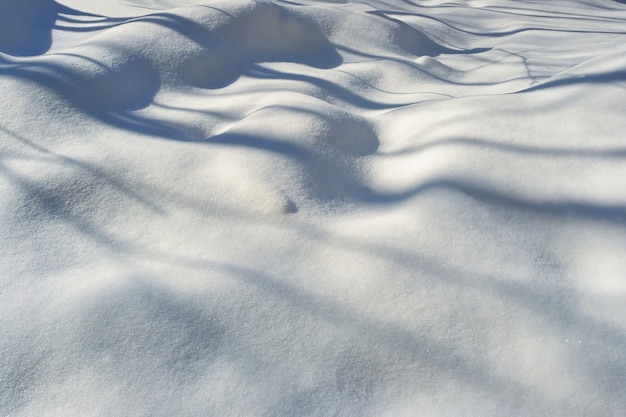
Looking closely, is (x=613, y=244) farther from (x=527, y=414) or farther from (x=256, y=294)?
(x=256, y=294)

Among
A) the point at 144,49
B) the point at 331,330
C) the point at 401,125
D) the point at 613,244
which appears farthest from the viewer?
the point at 144,49

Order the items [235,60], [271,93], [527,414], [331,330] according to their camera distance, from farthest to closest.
A: [235,60] < [271,93] < [331,330] < [527,414]

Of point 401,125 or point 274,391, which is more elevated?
point 401,125

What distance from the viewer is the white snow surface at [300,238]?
3.75ft

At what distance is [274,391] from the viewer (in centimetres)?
113

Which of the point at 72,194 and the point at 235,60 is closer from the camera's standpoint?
the point at 72,194

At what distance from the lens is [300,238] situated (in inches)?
58.7

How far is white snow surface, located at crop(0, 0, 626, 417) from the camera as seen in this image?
1144 millimetres

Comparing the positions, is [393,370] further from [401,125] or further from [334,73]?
[334,73]

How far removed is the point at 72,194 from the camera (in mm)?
1632

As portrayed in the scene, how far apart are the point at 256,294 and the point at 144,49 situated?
1428 mm

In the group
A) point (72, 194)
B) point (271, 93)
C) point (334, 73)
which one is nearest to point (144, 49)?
point (271, 93)

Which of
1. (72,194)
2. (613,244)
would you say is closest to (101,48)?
(72,194)

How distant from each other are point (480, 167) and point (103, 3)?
2.47 m
